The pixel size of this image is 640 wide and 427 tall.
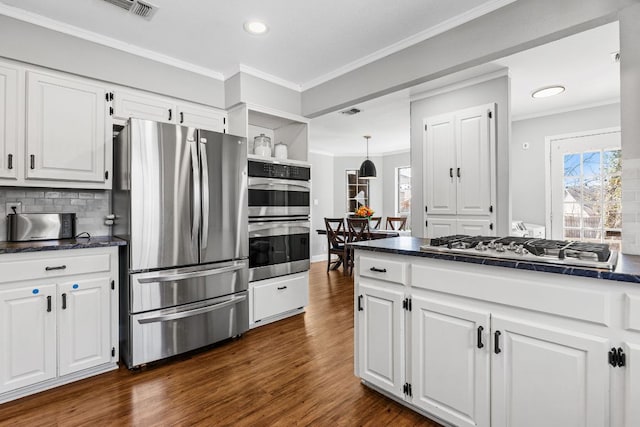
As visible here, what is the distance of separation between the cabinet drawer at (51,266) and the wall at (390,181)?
6431 mm

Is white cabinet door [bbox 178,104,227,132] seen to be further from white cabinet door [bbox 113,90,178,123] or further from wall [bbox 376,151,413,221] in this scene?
wall [bbox 376,151,413,221]

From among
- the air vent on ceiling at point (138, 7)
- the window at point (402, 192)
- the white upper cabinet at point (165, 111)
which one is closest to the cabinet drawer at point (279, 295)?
the white upper cabinet at point (165, 111)

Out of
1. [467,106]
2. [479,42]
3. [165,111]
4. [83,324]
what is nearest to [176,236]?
[83,324]

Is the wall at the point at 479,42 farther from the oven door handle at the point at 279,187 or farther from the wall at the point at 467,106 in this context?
the wall at the point at 467,106

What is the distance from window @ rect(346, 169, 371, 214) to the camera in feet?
26.2

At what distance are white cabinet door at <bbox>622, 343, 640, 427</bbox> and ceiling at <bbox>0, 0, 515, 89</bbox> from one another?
213cm

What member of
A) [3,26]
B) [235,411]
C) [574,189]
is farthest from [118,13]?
[574,189]

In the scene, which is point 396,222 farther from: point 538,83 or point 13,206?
point 13,206

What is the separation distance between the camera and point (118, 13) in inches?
92.4

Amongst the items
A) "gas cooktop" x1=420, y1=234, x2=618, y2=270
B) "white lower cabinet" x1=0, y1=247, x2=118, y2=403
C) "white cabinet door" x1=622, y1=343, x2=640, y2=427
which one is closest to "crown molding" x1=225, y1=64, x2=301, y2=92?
"white lower cabinet" x1=0, y1=247, x2=118, y2=403

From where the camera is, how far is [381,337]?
1941mm

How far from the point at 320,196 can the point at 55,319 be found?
19.3 ft

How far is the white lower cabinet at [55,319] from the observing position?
198cm

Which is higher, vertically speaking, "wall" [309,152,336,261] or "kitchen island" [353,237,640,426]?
"wall" [309,152,336,261]
